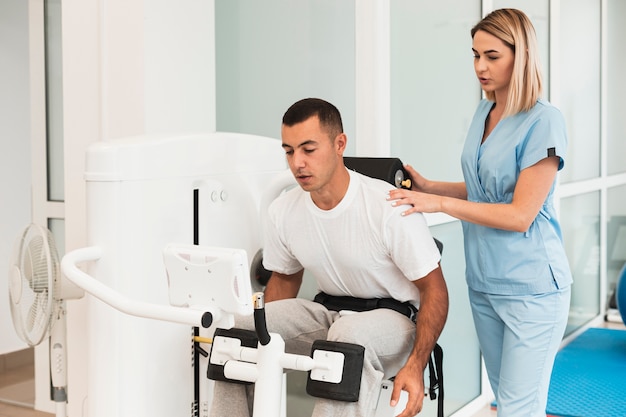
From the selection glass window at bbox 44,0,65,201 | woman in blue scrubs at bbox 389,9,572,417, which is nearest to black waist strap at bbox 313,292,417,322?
woman in blue scrubs at bbox 389,9,572,417

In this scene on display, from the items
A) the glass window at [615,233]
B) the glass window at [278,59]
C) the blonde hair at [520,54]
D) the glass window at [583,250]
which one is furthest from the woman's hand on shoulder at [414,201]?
the glass window at [615,233]

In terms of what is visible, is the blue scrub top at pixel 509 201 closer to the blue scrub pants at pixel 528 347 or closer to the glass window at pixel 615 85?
the blue scrub pants at pixel 528 347

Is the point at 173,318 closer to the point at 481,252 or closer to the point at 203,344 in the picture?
the point at 203,344

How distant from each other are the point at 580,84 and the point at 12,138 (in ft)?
9.93

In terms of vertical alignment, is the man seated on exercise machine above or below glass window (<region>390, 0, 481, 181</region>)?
below

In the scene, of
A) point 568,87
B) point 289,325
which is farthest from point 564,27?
point 289,325

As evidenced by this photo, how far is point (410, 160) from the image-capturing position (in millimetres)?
2783

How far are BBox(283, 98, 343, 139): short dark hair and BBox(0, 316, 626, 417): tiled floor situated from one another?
168 cm

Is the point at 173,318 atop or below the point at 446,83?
below

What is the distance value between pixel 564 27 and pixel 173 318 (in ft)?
10.3

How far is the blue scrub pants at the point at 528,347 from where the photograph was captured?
2.03 m

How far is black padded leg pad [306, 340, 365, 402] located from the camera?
173 cm

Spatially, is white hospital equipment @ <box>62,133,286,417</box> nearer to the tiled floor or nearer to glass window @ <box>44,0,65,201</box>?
glass window @ <box>44,0,65,201</box>

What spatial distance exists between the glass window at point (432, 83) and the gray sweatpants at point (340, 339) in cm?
82
